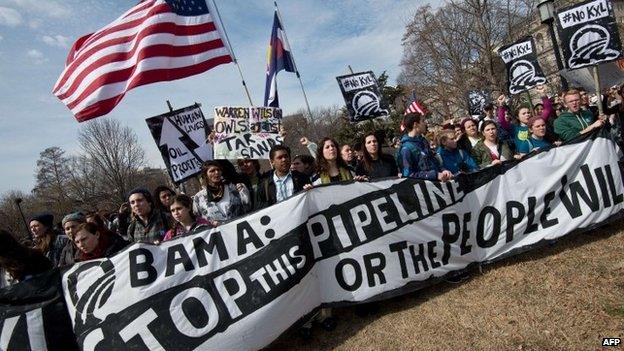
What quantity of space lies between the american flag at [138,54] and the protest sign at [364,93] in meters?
2.73

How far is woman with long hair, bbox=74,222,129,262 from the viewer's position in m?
3.94

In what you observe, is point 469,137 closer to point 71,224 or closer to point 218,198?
point 218,198

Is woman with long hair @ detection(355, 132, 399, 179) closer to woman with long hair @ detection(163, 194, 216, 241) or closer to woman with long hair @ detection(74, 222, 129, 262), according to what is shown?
woman with long hair @ detection(163, 194, 216, 241)

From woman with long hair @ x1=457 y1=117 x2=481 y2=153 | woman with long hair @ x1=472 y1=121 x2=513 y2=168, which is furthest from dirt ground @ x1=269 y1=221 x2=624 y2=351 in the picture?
woman with long hair @ x1=457 y1=117 x2=481 y2=153

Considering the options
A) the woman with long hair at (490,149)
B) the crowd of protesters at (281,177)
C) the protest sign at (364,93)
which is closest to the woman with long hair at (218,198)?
the crowd of protesters at (281,177)

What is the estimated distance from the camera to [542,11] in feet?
28.6

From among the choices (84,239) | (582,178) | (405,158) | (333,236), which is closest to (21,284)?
(84,239)

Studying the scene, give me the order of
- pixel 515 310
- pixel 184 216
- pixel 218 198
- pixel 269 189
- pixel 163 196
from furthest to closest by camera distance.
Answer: pixel 163 196 → pixel 269 189 → pixel 218 198 → pixel 184 216 → pixel 515 310

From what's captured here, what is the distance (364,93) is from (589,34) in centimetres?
372

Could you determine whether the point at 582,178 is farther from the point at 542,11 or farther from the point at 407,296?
the point at 542,11

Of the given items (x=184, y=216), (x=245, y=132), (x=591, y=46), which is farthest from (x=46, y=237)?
(x=591, y=46)

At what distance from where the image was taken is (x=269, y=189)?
15.8 feet

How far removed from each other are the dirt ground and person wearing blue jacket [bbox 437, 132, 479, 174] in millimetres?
1254

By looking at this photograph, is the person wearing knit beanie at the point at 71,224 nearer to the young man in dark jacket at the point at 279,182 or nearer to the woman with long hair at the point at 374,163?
the young man in dark jacket at the point at 279,182
